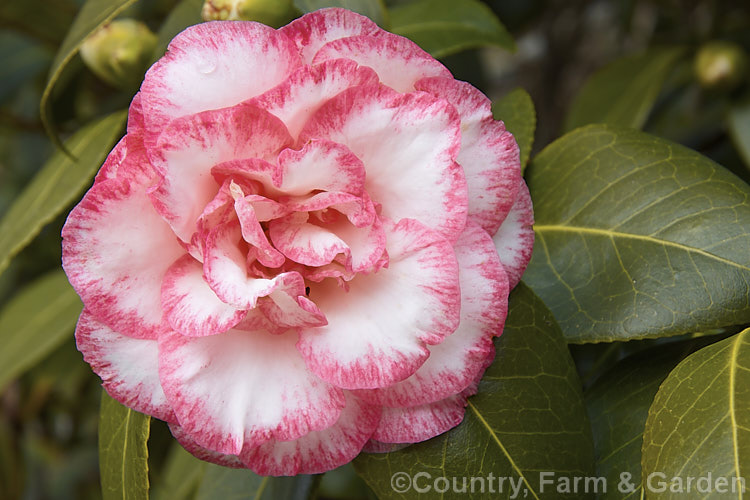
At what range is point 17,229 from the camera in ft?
2.78

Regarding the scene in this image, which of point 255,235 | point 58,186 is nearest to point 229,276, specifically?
point 255,235

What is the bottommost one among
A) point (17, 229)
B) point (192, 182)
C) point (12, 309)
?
point (12, 309)

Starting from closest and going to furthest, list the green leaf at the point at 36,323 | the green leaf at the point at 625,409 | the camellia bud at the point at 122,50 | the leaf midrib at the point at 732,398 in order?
the leaf midrib at the point at 732,398
the green leaf at the point at 625,409
the camellia bud at the point at 122,50
the green leaf at the point at 36,323

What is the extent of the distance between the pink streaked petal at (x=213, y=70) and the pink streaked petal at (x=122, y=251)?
43 millimetres

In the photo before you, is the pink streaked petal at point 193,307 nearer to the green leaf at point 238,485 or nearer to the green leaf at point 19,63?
the green leaf at point 238,485

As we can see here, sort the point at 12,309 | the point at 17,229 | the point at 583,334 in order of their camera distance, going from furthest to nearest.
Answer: the point at 12,309
the point at 17,229
the point at 583,334

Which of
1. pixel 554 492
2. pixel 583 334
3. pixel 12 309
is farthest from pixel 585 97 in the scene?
pixel 12 309

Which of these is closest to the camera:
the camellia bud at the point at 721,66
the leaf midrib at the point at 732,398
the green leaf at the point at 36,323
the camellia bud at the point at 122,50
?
the leaf midrib at the point at 732,398

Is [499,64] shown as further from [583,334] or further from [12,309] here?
[583,334]

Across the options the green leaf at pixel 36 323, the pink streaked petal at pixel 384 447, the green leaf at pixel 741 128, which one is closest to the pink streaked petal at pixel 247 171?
the pink streaked petal at pixel 384 447

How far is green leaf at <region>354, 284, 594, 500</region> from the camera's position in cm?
55

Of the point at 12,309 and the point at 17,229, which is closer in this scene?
the point at 17,229

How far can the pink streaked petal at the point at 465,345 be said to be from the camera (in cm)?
51

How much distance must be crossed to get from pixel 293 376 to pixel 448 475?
15cm
